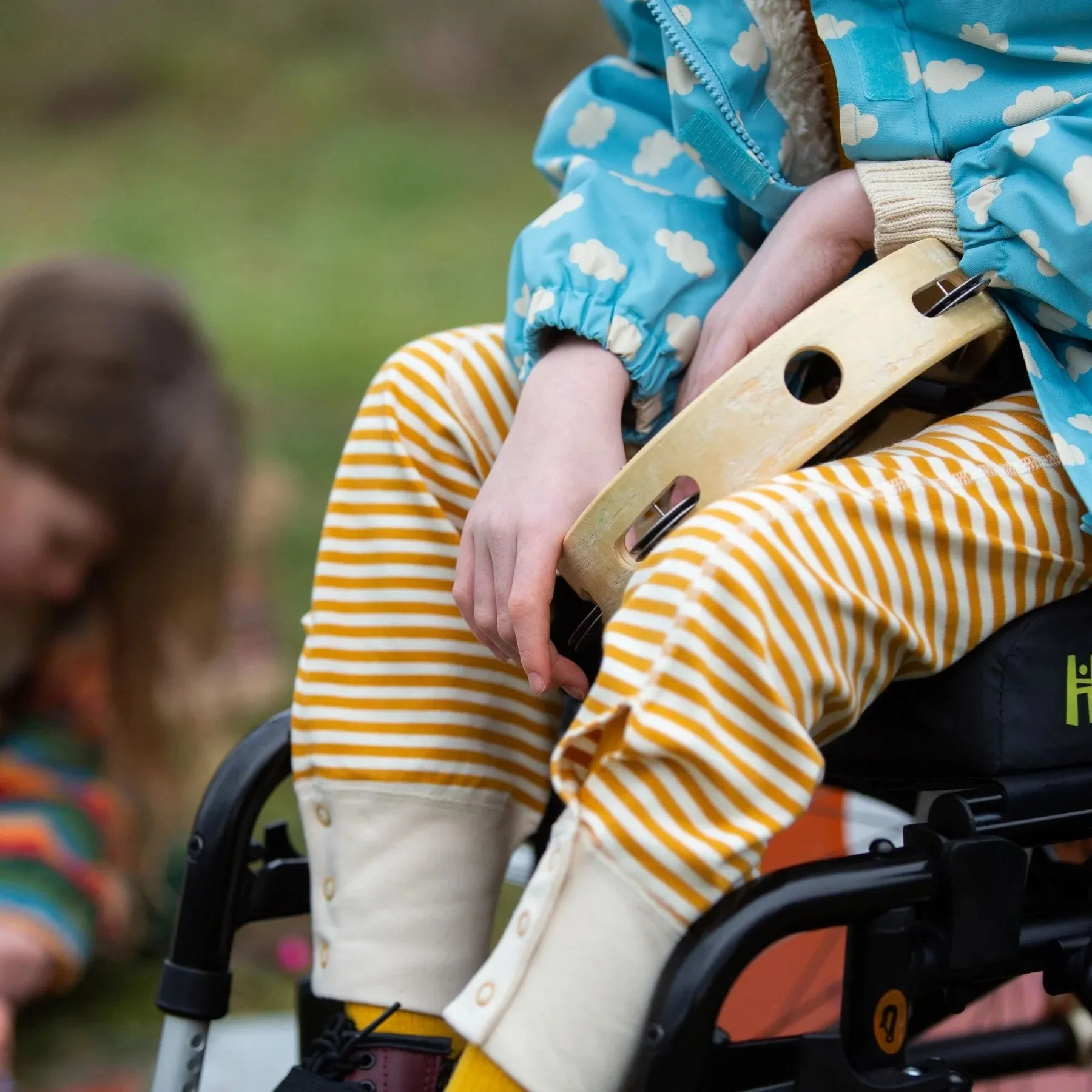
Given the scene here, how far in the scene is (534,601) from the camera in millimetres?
794

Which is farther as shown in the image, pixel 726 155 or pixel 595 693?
pixel 726 155

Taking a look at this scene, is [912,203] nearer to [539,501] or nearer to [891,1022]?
[539,501]

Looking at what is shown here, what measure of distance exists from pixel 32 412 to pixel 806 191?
107 cm

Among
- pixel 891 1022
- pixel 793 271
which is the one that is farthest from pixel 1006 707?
pixel 793 271

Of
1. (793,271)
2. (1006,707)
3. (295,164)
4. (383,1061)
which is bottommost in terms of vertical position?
(383,1061)

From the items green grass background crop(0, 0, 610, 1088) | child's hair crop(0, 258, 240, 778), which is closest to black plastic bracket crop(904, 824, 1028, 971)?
child's hair crop(0, 258, 240, 778)

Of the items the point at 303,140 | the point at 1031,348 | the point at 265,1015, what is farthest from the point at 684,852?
the point at 303,140

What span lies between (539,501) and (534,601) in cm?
5

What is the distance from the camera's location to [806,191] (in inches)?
35.1

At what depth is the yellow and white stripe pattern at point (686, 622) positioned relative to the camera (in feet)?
2.26

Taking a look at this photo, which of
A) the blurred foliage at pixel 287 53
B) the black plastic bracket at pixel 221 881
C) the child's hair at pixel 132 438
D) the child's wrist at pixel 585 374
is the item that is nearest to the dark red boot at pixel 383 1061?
the black plastic bracket at pixel 221 881

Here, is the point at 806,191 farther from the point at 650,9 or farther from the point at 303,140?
the point at 303,140

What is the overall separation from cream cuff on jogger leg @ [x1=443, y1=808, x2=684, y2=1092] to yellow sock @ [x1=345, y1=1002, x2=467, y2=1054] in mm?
186

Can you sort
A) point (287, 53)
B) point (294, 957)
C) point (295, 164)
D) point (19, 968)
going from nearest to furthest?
point (19, 968) < point (294, 957) < point (295, 164) < point (287, 53)
